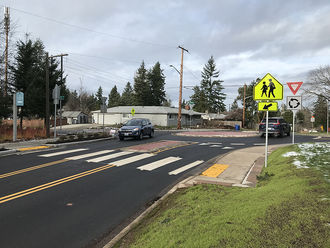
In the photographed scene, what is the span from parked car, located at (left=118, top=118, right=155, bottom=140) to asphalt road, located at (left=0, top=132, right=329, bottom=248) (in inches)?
302

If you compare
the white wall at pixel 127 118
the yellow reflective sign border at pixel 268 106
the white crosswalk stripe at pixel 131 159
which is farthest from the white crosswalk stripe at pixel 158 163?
the white wall at pixel 127 118

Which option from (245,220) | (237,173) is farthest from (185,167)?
(245,220)

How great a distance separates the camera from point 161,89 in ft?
256

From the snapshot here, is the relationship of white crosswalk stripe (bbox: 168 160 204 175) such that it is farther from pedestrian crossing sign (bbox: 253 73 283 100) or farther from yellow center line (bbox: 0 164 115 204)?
pedestrian crossing sign (bbox: 253 73 283 100)

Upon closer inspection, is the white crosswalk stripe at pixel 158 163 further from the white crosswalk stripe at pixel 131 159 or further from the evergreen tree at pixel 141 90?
the evergreen tree at pixel 141 90

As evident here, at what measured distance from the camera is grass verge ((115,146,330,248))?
9.00ft

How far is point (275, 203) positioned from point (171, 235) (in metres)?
1.80

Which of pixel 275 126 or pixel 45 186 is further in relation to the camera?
pixel 275 126

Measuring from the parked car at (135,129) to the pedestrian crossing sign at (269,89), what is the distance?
450 inches

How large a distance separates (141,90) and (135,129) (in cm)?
5512

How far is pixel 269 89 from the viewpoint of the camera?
25.9ft

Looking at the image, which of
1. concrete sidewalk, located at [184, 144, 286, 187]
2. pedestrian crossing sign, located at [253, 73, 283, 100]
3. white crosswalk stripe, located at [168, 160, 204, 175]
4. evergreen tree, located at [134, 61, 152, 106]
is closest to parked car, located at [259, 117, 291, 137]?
concrete sidewalk, located at [184, 144, 286, 187]

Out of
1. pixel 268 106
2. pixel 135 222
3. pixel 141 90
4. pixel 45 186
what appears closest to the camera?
pixel 135 222

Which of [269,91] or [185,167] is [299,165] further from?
[185,167]
